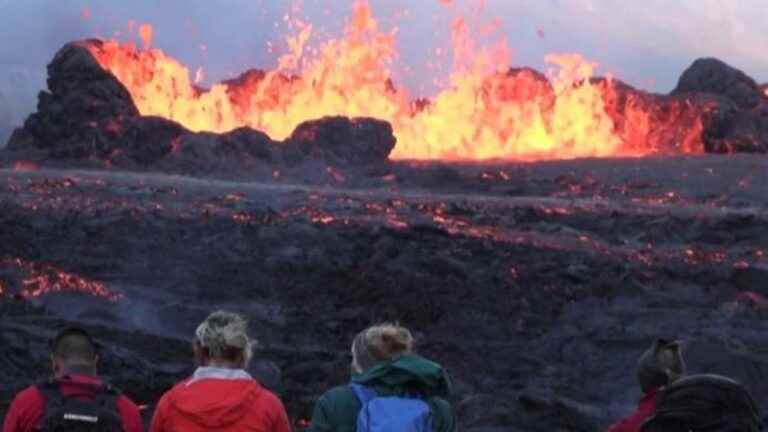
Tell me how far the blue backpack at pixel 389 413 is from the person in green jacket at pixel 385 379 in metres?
0.03

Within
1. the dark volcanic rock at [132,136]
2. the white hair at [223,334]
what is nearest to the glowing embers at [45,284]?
the white hair at [223,334]

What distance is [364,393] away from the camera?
5535mm

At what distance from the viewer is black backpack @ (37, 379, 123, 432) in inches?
220

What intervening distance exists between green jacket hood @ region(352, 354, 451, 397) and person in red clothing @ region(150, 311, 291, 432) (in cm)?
40

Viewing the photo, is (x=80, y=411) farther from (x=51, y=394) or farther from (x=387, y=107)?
(x=387, y=107)

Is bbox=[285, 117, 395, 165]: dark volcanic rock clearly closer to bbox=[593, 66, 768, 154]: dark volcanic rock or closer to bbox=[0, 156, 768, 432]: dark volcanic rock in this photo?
bbox=[0, 156, 768, 432]: dark volcanic rock

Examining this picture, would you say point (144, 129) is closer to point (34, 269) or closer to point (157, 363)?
point (34, 269)

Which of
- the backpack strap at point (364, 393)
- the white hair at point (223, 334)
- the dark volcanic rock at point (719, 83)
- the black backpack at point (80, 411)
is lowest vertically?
the black backpack at point (80, 411)

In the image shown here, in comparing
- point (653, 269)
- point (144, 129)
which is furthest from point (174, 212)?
point (144, 129)

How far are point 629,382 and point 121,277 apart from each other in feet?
21.7

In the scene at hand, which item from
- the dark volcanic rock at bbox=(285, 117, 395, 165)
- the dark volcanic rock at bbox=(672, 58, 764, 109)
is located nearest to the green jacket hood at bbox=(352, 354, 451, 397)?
the dark volcanic rock at bbox=(285, 117, 395, 165)

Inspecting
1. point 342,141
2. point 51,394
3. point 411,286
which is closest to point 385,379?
point 51,394

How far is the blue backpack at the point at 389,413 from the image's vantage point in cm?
546

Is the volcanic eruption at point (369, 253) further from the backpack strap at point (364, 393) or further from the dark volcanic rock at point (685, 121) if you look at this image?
the backpack strap at point (364, 393)
